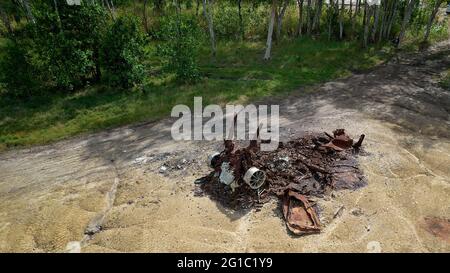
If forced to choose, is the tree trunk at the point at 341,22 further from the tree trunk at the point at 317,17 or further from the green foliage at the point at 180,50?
the green foliage at the point at 180,50

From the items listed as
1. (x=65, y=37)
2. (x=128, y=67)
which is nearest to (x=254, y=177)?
(x=128, y=67)

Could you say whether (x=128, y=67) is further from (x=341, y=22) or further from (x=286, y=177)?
(x=341, y=22)

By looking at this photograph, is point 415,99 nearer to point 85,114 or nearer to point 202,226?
point 202,226

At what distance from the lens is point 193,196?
10453 mm

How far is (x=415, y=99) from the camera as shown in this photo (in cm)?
1662

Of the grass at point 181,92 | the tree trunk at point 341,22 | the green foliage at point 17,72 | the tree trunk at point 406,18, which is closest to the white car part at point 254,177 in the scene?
the grass at point 181,92

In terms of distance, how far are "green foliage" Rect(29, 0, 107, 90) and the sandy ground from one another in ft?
17.3

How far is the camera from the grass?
1644 centimetres

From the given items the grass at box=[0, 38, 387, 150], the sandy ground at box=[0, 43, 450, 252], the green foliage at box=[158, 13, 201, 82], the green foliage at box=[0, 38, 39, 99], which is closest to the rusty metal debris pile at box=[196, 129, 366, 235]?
the sandy ground at box=[0, 43, 450, 252]

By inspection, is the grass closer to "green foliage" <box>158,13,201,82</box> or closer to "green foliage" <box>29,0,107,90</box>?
"green foliage" <box>158,13,201,82</box>

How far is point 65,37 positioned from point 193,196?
12823 mm

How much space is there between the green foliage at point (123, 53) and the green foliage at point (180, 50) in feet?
4.50

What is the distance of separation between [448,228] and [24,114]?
18.0m

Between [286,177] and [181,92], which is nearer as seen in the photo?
[286,177]
